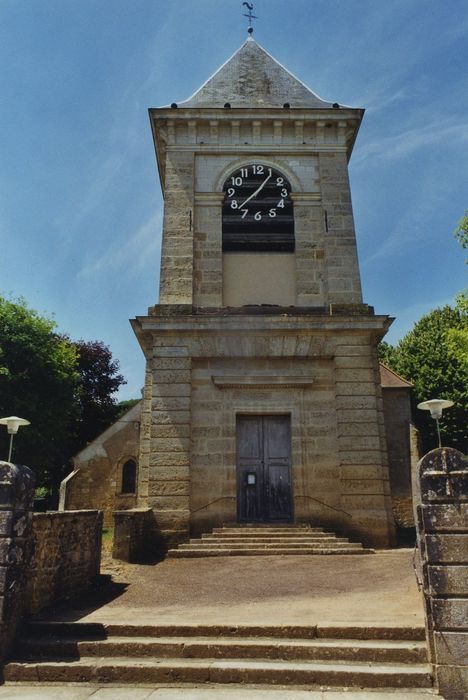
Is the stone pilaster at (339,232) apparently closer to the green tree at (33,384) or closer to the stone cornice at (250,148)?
the stone cornice at (250,148)

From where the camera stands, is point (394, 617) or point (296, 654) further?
point (394, 617)

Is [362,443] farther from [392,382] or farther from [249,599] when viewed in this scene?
[392,382]

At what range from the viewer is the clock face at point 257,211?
1422cm

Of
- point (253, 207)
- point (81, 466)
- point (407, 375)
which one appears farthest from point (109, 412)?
point (253, 207)

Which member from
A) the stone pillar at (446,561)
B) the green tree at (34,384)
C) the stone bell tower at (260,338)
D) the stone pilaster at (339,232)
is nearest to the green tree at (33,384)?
the green tree at (34,384)

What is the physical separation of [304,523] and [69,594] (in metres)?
5.74

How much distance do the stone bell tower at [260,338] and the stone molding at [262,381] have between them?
0.08ft

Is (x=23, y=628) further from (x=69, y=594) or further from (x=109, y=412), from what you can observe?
(x=109, y=412)

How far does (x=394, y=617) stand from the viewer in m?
6.01

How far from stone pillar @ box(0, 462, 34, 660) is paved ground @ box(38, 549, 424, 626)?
3.11ft

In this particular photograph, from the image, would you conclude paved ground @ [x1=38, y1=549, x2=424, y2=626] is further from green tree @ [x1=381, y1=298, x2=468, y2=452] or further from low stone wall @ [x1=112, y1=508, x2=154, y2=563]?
green tree @ [x1=381, y1=298, x2=468, y2=452]

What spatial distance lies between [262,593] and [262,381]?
222 inches

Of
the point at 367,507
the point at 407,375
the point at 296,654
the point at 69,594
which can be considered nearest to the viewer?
the point at 296,654

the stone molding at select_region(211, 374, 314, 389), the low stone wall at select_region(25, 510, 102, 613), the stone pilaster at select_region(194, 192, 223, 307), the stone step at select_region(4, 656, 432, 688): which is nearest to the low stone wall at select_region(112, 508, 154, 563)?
the low stone wall at select_region(25, 510, 102, 613)
